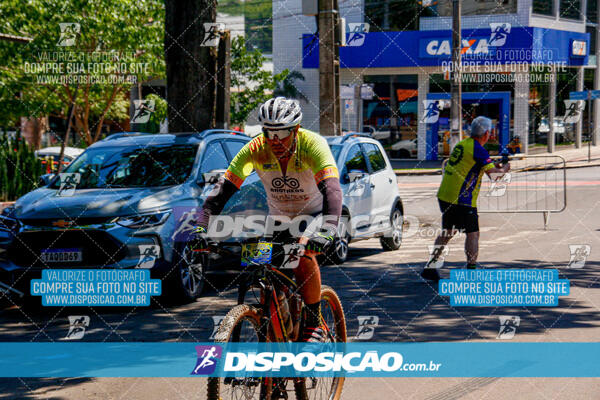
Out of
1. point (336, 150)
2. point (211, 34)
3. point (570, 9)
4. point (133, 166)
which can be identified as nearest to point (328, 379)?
point (133, 166)

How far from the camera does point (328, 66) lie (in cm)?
1605

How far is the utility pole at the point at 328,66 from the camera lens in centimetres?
1574

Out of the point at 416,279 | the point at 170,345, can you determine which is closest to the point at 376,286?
the point at 416,279

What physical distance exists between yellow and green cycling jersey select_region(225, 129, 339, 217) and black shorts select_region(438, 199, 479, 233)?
4.57 metres

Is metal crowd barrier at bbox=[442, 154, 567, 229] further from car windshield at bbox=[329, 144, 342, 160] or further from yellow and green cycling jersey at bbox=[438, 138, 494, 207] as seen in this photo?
yellow and green cycling jersey at bbox=[438, 138, 494, 207]

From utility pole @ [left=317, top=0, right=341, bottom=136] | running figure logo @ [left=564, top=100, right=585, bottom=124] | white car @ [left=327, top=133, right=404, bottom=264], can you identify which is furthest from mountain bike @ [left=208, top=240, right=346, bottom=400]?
running figure logo @ [left=564, top=100, right=585, bottom=124]

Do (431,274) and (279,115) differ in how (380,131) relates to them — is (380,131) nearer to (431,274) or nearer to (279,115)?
(431,274)

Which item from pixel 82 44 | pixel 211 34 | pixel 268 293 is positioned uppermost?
pixel 82 44

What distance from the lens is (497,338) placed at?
6707mm

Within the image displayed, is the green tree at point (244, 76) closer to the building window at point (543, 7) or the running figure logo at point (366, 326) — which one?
the building window at point (543, 7)

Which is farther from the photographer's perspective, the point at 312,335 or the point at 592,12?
the point at 592,12

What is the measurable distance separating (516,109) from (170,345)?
29.7 meters

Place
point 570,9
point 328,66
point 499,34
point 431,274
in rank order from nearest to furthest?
point 431,274 < point 328,66 < point 499,34 < point 570,9

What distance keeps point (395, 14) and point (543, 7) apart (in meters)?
6.70
